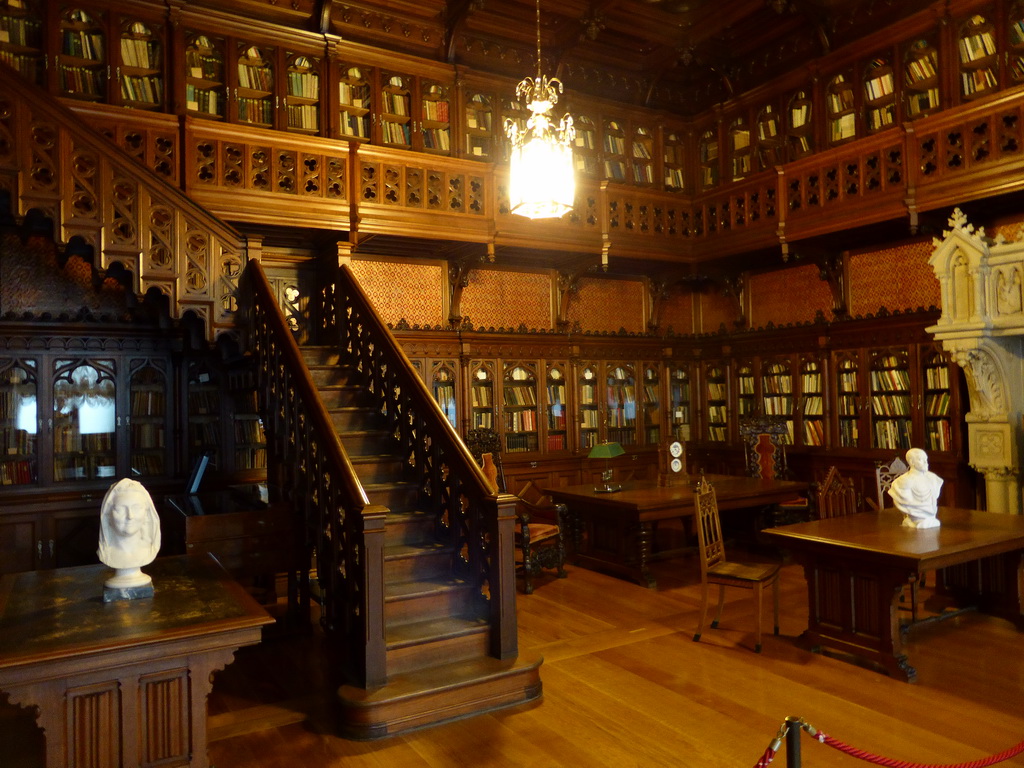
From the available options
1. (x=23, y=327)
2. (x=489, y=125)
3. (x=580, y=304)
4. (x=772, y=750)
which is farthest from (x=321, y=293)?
(x=772, y=750)

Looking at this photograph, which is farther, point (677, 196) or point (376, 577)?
point (677, 196)

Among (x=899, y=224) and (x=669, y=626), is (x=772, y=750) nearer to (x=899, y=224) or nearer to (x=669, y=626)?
(x=669, y=626)

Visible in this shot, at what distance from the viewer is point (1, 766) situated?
3520 mm

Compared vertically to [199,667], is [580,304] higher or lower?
higher

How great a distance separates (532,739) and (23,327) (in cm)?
609

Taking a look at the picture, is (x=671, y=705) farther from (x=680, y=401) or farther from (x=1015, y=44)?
(x=1015, y=44)

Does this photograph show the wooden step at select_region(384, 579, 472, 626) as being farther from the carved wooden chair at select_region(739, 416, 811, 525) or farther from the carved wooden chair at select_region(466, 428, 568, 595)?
the carved wooden chair at select_region(739, 416, 811, 525)

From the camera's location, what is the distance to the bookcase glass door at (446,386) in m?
8.96

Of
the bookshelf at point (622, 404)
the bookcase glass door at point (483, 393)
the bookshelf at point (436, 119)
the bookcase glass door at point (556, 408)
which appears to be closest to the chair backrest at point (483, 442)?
the bookcase glass door at point (483, 393)

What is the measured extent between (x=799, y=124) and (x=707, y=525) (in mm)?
6182

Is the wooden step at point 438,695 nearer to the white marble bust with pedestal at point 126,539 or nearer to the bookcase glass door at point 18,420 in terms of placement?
the white marble bust with pedestal at point 126,539

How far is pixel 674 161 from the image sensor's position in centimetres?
1047

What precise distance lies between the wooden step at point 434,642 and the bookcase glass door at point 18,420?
15.4 feet

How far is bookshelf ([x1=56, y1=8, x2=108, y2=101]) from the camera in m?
6.92
